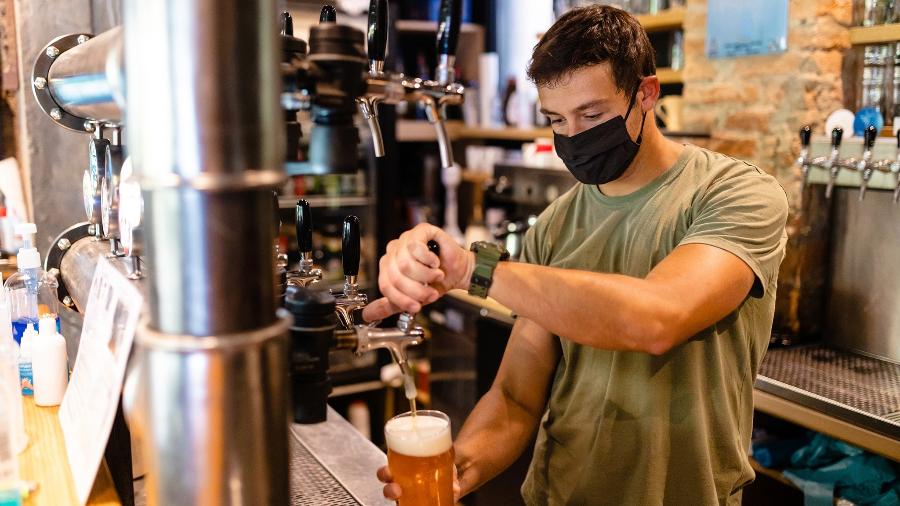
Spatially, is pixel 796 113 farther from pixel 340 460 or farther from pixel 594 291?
pixel 340 460

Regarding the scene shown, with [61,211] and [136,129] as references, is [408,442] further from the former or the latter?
[61,211]

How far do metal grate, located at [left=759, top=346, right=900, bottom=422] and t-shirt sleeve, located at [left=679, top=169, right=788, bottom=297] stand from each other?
94cm

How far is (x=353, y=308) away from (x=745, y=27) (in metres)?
2.41

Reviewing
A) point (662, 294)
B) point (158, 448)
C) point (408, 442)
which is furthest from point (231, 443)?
point (662, 294)

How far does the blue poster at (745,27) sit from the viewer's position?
2.90m

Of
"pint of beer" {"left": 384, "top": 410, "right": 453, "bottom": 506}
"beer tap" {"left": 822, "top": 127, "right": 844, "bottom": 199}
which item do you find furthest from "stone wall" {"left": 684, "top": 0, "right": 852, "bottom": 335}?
"pint of beer" {"left": 384, "top": 410, "right": 453, "bottom": 506}

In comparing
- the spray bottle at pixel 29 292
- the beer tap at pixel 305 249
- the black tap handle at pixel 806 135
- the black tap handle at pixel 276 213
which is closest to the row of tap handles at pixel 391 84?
the black tap handle at pixel 276 213

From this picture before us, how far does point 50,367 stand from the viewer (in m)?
1.40

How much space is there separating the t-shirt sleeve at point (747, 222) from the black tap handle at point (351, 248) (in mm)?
596

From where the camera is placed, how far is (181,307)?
0.56 m

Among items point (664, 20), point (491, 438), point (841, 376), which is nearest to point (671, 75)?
point (664, 20)

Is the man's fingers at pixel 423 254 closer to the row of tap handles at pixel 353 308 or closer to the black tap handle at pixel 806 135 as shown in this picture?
the row of tap handles at pixel 353 308

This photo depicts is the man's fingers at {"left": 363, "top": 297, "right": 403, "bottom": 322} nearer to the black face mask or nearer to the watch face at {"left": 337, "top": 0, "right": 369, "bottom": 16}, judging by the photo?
the black face mask

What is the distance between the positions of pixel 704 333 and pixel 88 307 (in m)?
1.08
